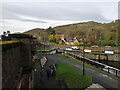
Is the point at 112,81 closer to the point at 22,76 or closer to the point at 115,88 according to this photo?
the point at 115,88

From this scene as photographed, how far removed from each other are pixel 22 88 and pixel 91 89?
8957 mm

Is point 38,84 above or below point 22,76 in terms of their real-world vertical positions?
below

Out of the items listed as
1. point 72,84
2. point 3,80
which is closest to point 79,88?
point 72,84

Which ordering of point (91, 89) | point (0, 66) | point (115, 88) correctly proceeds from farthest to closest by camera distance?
point (115, 88), point (91, 89), point (0, 66)

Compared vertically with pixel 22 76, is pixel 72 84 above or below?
below

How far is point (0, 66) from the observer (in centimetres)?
1036

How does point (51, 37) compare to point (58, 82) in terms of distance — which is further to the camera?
point (51, 37)

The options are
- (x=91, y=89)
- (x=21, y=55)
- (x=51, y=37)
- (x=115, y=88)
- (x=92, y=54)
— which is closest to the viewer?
(x=21, y=55)

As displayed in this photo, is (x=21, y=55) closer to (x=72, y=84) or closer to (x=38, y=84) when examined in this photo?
(x=38, y=84)

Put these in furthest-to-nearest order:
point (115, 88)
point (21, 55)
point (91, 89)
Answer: point (115, 88), point (91, 89), point (21, 55)

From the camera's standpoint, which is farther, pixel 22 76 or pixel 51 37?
pixel 51 37

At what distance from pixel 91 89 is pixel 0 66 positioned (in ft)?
48.0

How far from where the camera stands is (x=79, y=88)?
25.1m

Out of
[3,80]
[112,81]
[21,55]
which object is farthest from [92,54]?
[3,80]
